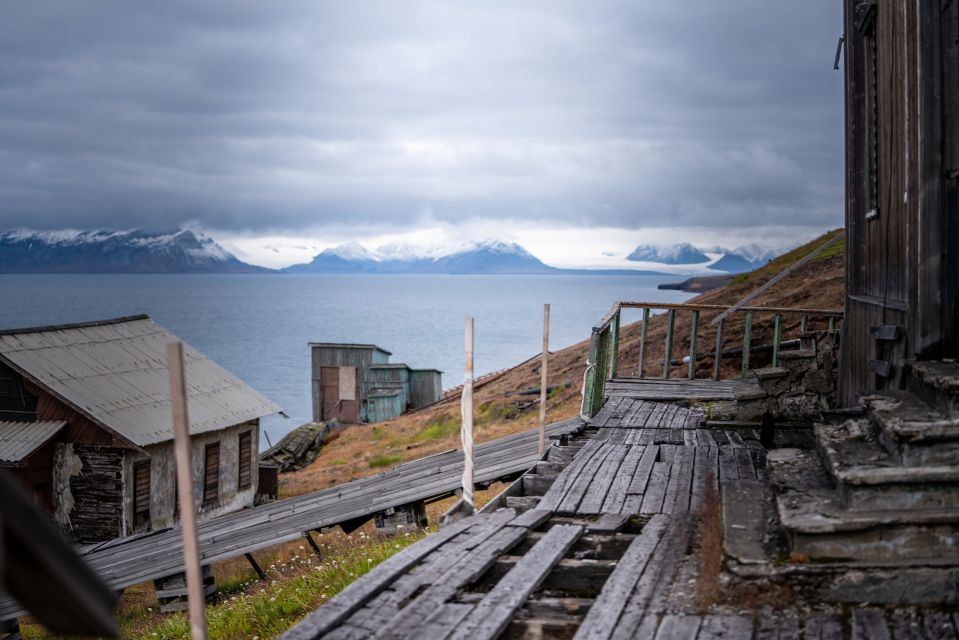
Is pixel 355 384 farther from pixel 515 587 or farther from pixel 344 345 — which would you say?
pixel 515 587

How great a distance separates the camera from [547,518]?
22.1 ft

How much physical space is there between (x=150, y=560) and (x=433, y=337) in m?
122

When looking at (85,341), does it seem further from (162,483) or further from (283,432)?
(283,432)

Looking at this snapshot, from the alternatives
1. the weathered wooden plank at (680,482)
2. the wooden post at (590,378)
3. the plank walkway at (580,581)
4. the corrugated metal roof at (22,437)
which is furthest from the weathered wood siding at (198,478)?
the plank walkway at (580,581)

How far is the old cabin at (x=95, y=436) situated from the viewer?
21.4 m

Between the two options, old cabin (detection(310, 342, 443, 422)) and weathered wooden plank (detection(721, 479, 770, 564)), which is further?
old cabin (detection(310, 342, 443, 422))

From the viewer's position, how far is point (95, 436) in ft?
70.6

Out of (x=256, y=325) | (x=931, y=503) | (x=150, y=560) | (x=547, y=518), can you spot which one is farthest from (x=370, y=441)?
(x=256, y=325)

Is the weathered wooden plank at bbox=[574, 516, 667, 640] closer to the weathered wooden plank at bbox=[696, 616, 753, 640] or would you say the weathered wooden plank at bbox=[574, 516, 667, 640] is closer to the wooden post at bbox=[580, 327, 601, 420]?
the weathered wooden plank at bbox=[696, 616, 753, 640]

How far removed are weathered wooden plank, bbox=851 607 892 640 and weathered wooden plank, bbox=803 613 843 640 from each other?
0.07 m

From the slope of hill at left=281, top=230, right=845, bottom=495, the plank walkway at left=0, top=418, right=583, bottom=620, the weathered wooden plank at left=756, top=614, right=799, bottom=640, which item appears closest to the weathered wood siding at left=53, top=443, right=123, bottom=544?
the plank walkway at left=0, top=418, right=583, bottom=620

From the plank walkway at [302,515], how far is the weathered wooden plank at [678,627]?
8.72 metres

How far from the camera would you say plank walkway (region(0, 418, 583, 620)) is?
14.6 metres

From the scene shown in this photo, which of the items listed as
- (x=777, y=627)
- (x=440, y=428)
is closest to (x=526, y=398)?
(x=440, y=428)
